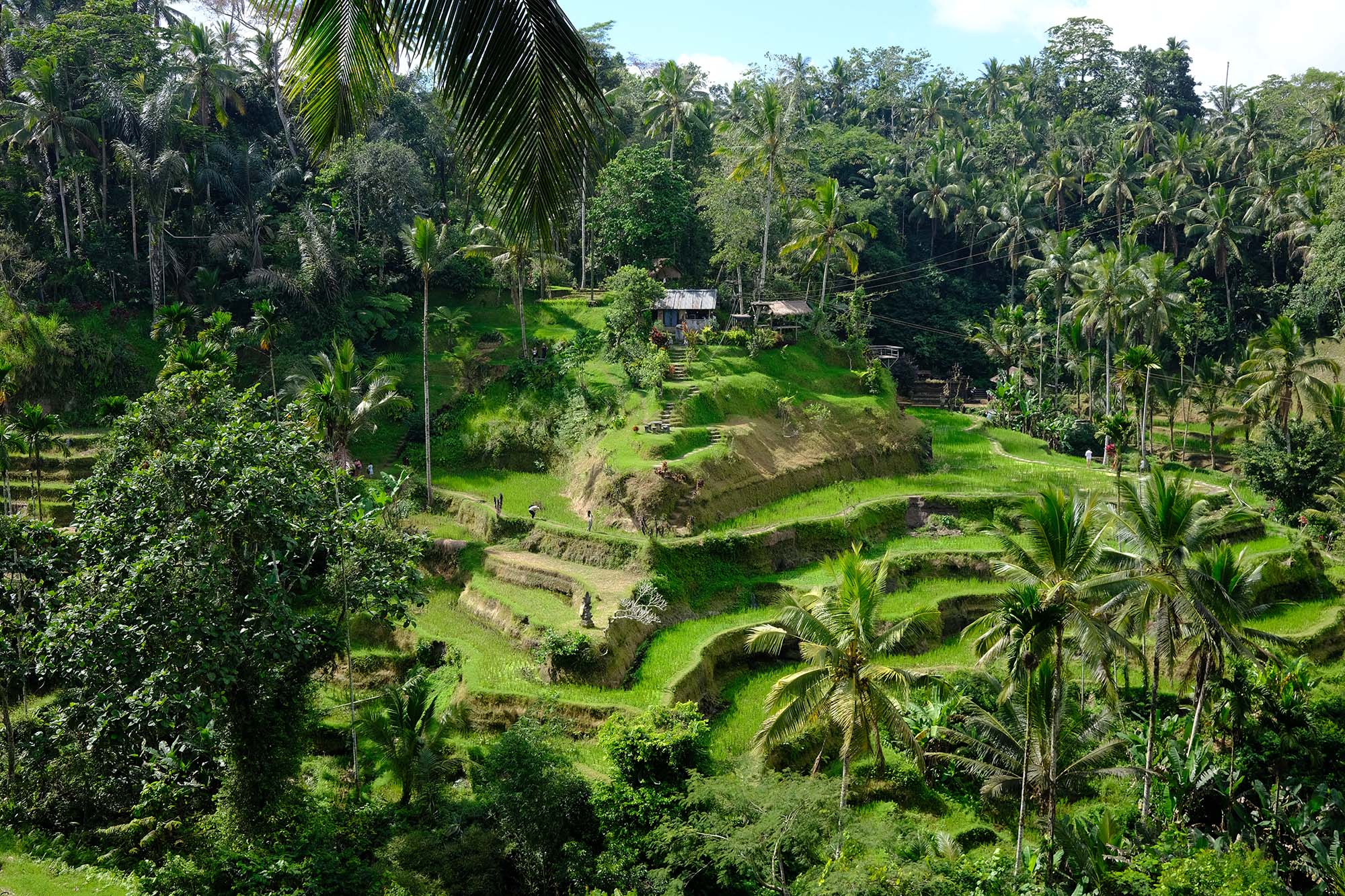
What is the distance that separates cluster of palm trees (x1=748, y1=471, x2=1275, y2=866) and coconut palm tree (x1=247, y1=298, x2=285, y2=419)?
672 inches

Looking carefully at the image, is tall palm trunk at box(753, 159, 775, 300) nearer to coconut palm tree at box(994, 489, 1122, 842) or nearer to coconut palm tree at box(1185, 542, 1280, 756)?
coconut palm tree at box(1185, 542, 1280, 756)

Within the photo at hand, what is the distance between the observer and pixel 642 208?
44.2m

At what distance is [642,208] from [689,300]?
5687 mm

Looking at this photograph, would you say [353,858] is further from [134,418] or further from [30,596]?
[134,418]

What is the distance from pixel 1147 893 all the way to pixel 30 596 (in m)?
19.9

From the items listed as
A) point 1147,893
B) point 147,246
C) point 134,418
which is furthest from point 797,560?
point 147,246

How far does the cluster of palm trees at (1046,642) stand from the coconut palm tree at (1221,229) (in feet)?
119

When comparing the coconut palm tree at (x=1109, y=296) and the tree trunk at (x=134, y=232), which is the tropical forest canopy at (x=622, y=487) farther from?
the tree trunk at (x=134, y=232)

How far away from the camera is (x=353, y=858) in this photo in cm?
1695

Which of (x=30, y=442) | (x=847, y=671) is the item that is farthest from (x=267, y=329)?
(x=847, y=671)

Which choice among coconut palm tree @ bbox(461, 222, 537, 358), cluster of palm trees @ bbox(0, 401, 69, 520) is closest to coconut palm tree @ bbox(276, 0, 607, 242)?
coconut palm tree @ bbox(461, 222, 537, 358)

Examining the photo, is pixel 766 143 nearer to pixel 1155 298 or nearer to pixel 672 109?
pixel 672 109

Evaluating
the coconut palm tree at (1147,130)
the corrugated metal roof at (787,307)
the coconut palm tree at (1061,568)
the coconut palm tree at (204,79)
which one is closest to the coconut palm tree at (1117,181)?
the coconut palm tree at (1147,130)

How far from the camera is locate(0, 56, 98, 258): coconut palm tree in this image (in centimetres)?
3875
